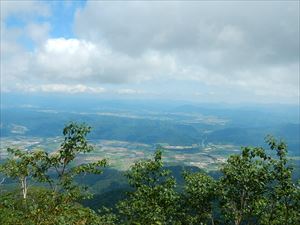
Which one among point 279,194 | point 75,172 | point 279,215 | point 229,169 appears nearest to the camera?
point 279,194

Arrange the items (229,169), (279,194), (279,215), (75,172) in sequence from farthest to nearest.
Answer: (279,215) < (75,172) < (229,169) < (279,194)

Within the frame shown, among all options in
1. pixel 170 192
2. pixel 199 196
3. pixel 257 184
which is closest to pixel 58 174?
pixel 170 192

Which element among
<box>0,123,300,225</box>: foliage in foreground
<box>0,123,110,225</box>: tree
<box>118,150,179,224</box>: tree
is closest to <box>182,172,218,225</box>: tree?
<box>0,123,300,225</box>: foliage in foreground

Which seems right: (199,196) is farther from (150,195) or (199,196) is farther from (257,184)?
(257,184)

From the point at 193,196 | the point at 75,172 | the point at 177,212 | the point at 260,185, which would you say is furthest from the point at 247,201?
the point at 75,172

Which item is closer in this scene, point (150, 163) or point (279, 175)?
point (279, 175)

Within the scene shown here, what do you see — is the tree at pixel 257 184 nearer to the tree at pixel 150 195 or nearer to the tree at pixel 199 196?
the tree at pixel 199 196

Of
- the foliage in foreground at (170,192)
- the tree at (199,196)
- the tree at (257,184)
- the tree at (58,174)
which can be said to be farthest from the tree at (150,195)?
the tree at (257,184)

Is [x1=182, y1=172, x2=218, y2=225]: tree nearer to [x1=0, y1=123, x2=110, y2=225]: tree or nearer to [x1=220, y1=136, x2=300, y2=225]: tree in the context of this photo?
[x1=220, y1=136, x2=300, y2=225]: tree

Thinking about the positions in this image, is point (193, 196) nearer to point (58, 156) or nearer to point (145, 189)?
point (145, 189)
